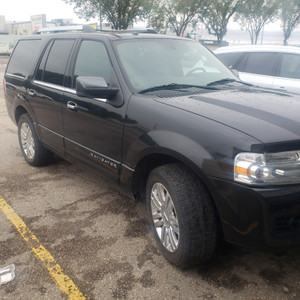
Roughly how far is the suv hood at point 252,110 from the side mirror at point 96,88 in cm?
45

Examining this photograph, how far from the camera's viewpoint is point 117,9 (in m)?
29.0

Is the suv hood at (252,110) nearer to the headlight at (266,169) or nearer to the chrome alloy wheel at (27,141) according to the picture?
the headlight at (266,169)

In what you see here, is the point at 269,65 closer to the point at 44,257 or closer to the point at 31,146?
the point at 31,146

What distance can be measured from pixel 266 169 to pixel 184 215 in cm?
64

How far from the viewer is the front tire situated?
2.34m

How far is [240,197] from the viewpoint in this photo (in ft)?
6.84

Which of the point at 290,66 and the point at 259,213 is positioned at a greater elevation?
the point at 290,66

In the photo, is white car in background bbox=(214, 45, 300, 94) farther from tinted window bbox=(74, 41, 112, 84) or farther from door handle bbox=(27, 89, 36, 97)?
door handle bbox=(27, 89, 36, 97)

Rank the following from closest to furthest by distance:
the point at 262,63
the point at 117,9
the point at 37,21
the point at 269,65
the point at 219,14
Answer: the point at 269,65
the point at 262,63
the point at 117,9
the point at 219,14
the point at 37,21

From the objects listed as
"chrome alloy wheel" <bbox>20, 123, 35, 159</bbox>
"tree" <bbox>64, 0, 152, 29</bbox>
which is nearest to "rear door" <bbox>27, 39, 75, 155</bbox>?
"chrome alloy wheel" <bbox>20, 123, 35, 159</bbox>

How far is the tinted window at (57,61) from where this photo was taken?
3.82 metres

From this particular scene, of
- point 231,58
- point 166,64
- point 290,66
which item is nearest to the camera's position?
point 166,64

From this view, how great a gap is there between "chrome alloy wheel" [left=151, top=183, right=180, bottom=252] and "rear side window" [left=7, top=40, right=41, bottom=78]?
2.68 m

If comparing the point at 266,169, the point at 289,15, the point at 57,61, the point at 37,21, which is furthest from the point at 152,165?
the point at 37,21
